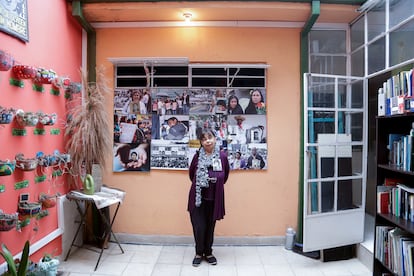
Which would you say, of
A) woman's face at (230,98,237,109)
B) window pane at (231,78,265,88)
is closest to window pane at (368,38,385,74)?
window pane at (231,78,265,88)

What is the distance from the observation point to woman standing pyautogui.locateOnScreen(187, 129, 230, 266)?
3.03m

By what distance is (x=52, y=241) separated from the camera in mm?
2990

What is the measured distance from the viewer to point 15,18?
2.34 metres

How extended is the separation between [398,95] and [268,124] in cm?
149

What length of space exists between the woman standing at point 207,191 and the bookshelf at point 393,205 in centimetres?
145

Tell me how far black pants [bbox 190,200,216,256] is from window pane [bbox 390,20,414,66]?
2.40 meters

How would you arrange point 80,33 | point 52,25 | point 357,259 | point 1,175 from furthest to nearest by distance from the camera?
point 80,33
point 357,259
point 52,25
point 1,175

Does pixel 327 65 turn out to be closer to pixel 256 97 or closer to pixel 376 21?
pixel 376 21

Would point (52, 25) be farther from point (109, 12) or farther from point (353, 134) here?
point (353, 134)

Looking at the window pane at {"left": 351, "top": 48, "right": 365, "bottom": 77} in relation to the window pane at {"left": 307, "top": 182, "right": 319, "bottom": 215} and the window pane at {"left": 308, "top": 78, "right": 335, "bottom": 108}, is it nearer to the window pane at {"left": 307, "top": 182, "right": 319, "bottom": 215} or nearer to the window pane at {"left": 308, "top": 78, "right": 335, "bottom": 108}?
the window pane at {"left": 308, "top": 78, "right": 335, "bottom": 108}

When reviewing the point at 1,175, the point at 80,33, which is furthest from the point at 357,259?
the point at 80,33

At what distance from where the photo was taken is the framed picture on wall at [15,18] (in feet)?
7.23

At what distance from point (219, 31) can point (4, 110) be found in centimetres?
247

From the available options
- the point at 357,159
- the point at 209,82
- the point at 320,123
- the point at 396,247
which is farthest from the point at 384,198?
the point at 209,82
